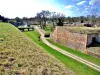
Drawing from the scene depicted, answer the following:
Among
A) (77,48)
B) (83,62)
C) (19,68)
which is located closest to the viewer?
(19,68)

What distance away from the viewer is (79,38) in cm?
2864

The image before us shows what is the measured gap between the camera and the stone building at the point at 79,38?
88.2 ft

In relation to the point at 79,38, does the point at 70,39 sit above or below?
below

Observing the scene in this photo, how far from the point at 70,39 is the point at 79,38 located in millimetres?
3260

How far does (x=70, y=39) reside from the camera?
31656 mm

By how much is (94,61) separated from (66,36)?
12.7 meters

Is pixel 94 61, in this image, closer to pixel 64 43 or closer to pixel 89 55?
pixel 89 55

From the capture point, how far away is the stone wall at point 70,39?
90.4 feet

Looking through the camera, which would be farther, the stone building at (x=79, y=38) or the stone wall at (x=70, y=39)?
the stone wall at (x=70, y=39)

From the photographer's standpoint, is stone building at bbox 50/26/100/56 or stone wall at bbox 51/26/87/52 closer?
stone building at bbox 50/26/100/56

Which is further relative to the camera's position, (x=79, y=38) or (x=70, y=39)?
(x=70, y=39)

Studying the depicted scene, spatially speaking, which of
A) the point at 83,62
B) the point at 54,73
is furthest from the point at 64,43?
the point at 54,73

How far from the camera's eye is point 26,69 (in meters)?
6.59

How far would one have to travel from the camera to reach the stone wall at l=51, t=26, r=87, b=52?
2757 cm
